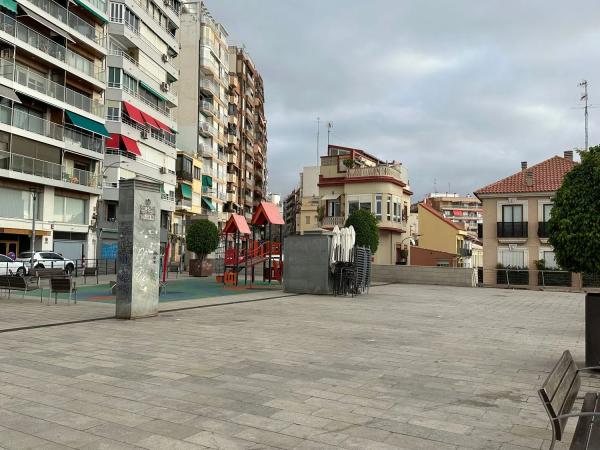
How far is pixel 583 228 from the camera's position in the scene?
7.35 meters

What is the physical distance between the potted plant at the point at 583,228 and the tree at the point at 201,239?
3175 centimetres

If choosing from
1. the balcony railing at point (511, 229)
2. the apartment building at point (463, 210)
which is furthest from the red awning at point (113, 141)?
the apartment building at point (463, 210)

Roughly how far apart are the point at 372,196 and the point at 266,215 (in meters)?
22.7

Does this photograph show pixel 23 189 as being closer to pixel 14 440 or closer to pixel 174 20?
pixel 174 20

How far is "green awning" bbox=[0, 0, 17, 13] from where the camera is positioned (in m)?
32.9

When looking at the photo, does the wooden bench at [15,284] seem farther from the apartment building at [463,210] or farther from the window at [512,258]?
the apartment building at [463,210]

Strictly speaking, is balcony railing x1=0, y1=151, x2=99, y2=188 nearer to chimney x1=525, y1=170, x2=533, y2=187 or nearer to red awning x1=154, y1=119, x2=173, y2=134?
red awning x1=154, y1=119, x2=173, y2=134

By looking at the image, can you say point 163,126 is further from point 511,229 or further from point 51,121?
point 511,229

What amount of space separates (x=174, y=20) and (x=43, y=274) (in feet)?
138

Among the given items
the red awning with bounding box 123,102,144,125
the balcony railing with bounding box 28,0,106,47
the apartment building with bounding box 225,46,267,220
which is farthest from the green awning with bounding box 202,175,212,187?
the balcony railing with bounding box 28,0,106,47

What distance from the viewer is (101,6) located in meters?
42.9

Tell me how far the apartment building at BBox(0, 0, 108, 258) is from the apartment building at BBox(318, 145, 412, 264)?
20.6 meters

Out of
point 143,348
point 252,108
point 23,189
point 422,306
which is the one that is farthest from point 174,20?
point 143,348

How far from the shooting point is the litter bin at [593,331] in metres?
7.18
